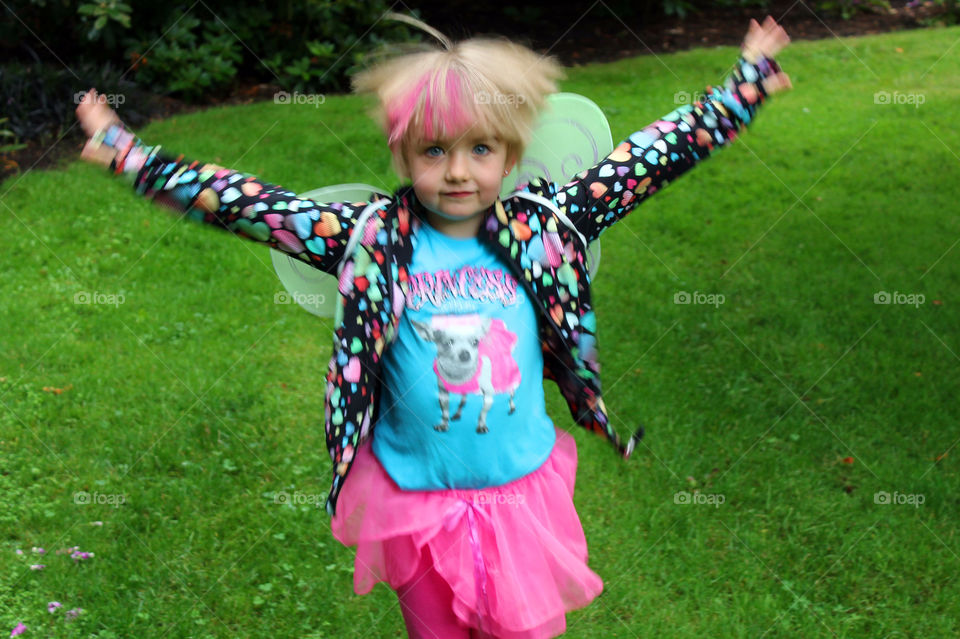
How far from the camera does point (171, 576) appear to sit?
3287 millimetres

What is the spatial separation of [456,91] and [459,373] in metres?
0.58

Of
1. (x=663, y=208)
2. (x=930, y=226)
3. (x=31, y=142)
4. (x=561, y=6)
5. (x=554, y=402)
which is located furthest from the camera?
(x=561, y=6)

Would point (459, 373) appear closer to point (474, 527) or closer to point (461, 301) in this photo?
point (461, 301)

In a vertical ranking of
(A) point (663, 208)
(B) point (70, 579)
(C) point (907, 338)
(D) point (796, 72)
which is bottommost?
(B) point (70, 579)

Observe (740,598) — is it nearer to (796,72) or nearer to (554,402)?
(554,402)

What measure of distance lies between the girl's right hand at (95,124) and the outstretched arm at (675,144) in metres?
0.96

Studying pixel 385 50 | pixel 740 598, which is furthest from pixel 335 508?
pixel 740 598

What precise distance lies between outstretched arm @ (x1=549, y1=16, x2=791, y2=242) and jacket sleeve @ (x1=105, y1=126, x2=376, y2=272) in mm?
530

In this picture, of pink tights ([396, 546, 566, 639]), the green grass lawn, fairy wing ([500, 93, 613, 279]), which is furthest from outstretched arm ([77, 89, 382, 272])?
the green grass lawn

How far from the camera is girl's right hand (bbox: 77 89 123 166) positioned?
198 cm

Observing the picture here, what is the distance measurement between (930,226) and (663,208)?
1.46 meters

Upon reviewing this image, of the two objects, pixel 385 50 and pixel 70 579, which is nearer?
pixel 385 50

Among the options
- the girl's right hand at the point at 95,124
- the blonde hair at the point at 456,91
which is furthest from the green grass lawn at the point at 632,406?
the blonde hair at the point at 456,91

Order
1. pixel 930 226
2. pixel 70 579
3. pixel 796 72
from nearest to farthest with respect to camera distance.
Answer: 1. pixel 70 579
2. pixel 930 226
3. pixel 796 72
